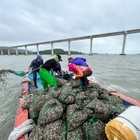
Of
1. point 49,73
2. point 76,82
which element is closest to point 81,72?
point 76,82

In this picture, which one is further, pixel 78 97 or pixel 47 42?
pixel 47 42

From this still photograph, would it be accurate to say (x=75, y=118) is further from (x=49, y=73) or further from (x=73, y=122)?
(x=49, y=73)

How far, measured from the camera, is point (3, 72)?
621 centimetres

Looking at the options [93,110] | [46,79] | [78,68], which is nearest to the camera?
[93,110]

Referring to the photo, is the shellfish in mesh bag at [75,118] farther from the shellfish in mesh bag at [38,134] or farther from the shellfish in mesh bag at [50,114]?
the shellfish in mesh bag at [38,134]

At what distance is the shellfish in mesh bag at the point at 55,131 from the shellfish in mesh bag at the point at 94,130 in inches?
15.2

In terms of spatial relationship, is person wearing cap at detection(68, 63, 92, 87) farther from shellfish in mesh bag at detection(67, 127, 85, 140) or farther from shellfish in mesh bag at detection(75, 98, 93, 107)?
shellfish in mesh bag at detection(67, 127, 85, 140)

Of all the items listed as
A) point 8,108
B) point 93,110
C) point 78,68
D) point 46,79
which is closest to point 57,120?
point 93,110

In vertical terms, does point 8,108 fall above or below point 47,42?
below

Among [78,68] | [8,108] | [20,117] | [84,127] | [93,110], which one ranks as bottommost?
[8,108]

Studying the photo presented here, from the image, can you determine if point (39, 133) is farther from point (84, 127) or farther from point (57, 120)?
point (84, 127)

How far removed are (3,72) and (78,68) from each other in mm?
3752

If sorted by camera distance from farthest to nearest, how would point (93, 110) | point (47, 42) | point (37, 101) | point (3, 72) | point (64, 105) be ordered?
point (47, 42), point (3, 72), point (37, 101), point (64, 105), point (93, 110)

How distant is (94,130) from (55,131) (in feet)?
2.20
